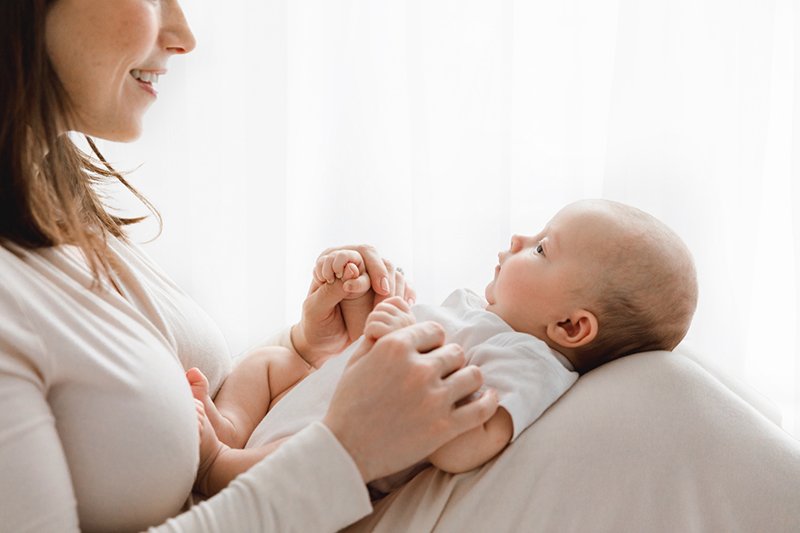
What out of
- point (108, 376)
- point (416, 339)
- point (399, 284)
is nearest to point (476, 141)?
point (399, 284)

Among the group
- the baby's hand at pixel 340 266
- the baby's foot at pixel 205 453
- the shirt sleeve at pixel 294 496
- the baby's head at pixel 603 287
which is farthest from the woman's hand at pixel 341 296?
the shirt sleeve at pixel 294 496

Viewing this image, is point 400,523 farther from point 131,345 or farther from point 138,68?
point 138,68

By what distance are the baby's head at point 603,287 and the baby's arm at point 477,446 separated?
0.79 ft

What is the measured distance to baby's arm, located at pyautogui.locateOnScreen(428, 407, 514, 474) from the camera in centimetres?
104

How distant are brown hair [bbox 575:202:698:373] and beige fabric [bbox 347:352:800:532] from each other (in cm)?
15

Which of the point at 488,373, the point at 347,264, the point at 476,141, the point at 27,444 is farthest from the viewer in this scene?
the point at 476,141

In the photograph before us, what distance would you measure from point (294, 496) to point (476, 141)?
5.04 ft

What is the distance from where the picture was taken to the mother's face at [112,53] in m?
1.05

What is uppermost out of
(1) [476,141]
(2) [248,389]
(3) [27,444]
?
(1) [476,141]

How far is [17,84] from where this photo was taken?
3.25ft

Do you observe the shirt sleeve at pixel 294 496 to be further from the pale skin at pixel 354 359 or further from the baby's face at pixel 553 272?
the baby's face at pixel 553 272

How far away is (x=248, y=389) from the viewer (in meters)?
1.43

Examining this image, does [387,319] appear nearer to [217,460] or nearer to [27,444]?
[217,460]

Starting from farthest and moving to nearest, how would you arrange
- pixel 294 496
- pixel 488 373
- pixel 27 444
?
1. pixel 488 373
2. pixel 294 496
3. pixel 27 444
